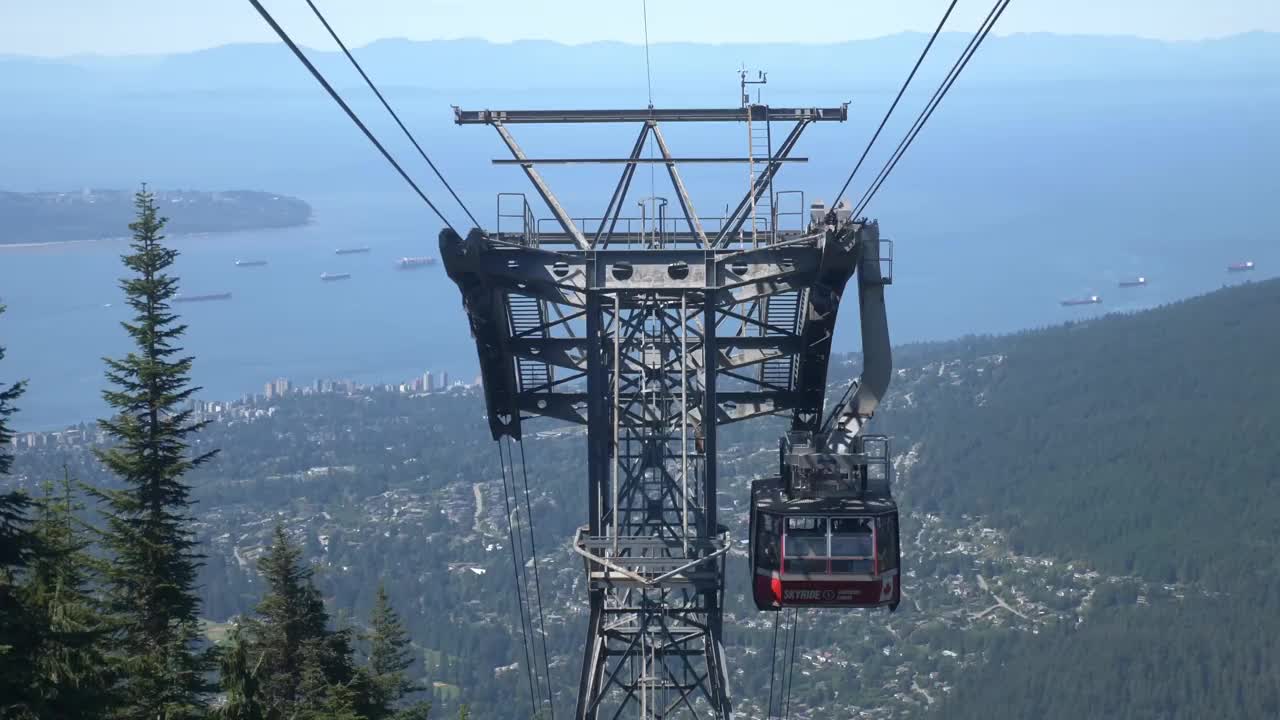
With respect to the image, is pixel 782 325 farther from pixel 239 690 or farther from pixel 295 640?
pixel 295 640

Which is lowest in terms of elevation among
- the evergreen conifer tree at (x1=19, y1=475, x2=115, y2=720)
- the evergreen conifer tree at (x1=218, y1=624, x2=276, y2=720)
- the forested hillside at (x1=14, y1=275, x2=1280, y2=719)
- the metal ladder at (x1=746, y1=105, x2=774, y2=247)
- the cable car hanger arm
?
the forested hillside at (x1=14, y1=275, x2=1280, y2=719)

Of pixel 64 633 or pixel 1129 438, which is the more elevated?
pixel 64 633

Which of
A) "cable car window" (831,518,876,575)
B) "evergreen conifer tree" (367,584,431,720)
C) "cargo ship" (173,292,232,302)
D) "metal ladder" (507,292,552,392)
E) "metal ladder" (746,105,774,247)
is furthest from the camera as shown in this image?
"cargo ship" (173,292,232,302)

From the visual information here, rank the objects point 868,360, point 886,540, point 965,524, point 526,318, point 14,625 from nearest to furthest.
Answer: point 14,625
point 886,540
point 868,360
point 526,318
point 965,524

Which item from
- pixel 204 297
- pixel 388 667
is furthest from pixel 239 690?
pixel 204 297

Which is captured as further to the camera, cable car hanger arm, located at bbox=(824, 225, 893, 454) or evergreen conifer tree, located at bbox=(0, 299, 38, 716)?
cable car hanger arm, located at bbox=(824, 225, 893, 454)

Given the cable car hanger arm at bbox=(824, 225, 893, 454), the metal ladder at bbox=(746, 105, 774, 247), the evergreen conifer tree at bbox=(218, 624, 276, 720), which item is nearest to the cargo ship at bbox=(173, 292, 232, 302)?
the metal ladder at bbox=(746, 105, 774, 247)

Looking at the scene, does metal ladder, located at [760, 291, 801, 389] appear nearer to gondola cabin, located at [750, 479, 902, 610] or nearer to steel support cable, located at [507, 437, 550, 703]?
gondola cabin, located at [750, 479, 902, 610]

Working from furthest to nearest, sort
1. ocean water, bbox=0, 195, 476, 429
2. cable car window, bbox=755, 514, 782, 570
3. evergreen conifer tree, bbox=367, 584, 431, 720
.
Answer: ocean water, bbox=0, 195, 476, 429 → evergreen conifer tree, bbox=367, 584, 431, 720 → cable car window, bbox=755, 514, 782, 570

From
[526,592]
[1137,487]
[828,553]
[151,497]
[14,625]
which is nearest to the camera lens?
[14,625]
